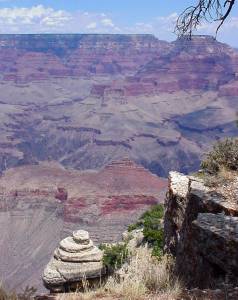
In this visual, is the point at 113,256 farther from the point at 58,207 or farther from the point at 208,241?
the point at 58,207

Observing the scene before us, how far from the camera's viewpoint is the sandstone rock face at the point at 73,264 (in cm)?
1227

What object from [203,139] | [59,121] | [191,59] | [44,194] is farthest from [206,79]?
[44,194]

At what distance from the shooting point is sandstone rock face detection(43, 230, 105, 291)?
40.3ft

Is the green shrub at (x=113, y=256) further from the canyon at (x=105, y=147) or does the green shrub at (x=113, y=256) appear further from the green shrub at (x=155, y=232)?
the canyon at (x=105, y=147)

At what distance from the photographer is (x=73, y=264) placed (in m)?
12.5

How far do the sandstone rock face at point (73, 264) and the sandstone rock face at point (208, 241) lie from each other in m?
4.08

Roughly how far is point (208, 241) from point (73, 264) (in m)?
6.07

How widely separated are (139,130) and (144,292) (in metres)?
138

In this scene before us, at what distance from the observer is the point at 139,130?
144375 mm

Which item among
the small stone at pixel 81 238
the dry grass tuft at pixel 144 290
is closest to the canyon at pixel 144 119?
the small stone at pixel 81 238

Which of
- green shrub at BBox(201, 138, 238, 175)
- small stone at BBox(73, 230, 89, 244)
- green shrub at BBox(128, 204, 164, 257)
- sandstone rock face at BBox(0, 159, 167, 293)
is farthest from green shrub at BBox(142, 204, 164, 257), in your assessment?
sandstone rock face at BBox(0, 159, 167, 293)

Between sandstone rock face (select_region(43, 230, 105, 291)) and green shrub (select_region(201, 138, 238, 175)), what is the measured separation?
357 centimetres

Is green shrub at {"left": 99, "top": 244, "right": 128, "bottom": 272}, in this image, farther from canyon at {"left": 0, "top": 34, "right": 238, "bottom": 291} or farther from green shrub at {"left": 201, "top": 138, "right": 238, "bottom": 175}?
green shrub at {"left": 201, "top": 138, "right": 238, "bottom": 175}

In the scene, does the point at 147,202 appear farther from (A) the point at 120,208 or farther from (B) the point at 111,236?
(B) the point at 111,236
